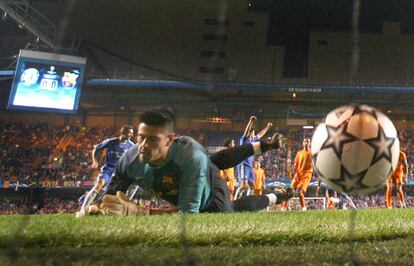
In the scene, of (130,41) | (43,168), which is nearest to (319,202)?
(43,168)

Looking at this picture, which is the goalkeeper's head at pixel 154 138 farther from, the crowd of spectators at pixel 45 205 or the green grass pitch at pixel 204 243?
the crowd of spectators at pixel 45 205

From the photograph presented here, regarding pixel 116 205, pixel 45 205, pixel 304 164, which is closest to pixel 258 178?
pixel 304 164

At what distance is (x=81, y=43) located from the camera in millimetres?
18359

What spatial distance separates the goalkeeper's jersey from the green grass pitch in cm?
33

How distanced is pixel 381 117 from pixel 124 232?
61.3 inches

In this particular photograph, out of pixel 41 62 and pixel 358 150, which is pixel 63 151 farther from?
pixel 358 150

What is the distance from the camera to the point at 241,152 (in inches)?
162

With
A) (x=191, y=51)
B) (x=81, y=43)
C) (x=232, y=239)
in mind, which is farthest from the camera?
(x=191, y=51)

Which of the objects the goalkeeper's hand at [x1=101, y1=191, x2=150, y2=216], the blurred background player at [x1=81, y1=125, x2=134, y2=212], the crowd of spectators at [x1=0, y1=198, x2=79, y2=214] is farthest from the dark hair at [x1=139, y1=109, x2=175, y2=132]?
the crowd of spectators at [x1=0, y1=198, x2=79, y2=214]

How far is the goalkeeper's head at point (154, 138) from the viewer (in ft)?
11.1

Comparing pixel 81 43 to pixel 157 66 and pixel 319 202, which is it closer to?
pixel 157 66

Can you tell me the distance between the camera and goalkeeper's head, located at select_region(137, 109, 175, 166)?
3.38 metres

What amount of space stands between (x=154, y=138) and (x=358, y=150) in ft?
5.49

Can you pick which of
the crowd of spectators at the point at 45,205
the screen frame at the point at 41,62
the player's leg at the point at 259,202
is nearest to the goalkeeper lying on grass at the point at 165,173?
the player's leg at the point at 259,202
